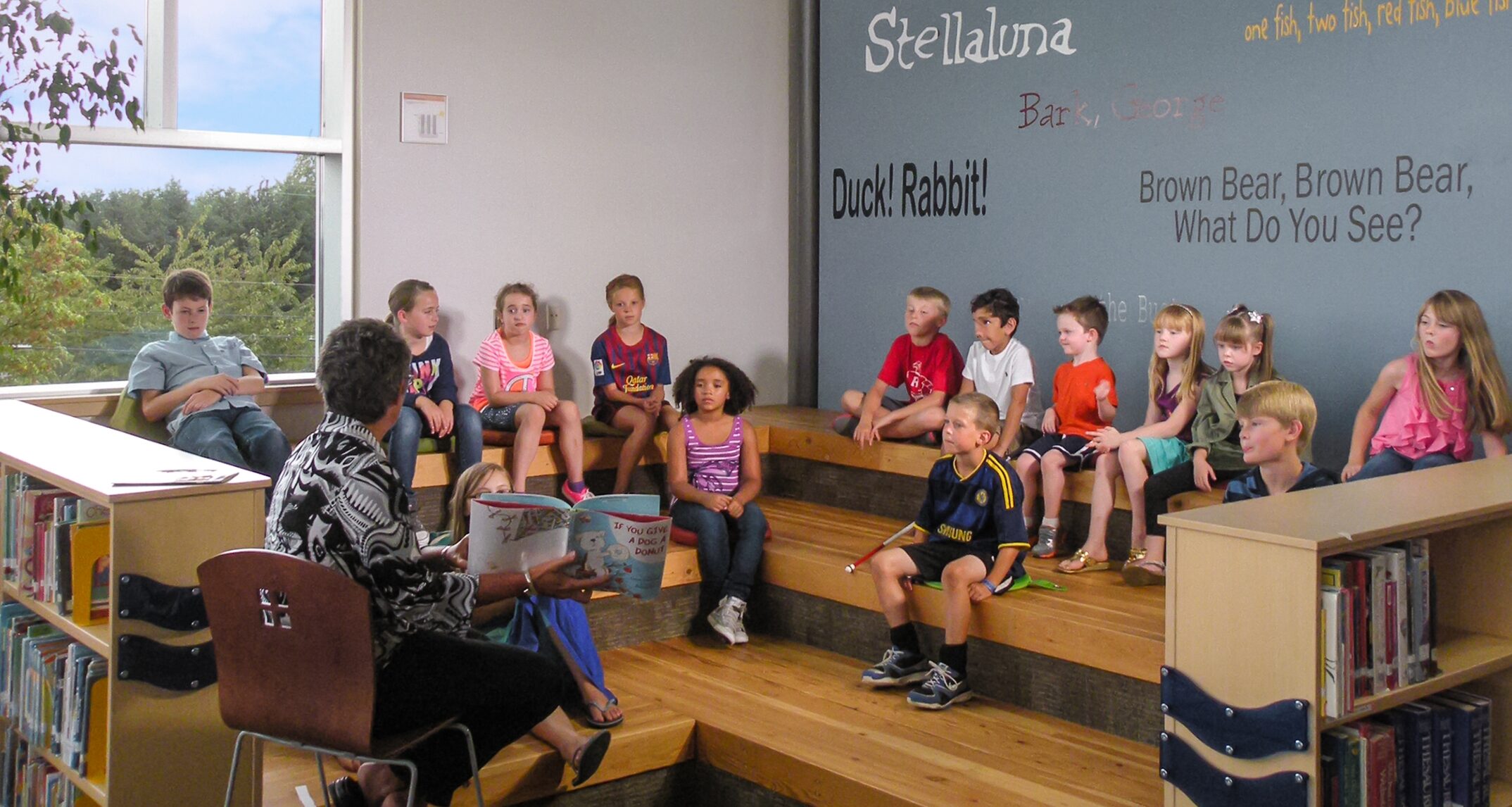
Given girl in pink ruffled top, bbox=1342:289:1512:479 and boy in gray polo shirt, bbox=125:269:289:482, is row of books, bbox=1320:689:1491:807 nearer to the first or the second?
girl in pink ruffled top, bbox=1342:289:1512:479

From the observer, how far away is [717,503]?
14.2 ft

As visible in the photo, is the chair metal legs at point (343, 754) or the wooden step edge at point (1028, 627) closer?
the chair metal legs at point (343, 754)

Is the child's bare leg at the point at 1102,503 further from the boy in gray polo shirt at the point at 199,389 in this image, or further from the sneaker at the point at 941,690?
the boy in gray polo shirt at the point at 199,389

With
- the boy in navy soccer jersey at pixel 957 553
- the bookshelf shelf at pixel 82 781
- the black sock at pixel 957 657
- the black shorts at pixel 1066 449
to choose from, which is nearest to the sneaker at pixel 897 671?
the boy in navy soccer jersey at pixel 957 553

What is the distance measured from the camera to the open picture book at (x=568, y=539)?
99.4 inches

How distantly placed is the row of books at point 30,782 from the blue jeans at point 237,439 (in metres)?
1.21

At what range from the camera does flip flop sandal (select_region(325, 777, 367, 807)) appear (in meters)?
2.76

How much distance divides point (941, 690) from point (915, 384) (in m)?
1.69

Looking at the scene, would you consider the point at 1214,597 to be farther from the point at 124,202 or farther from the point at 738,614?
the point at 124,202

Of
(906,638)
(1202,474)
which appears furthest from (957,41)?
(906,638)

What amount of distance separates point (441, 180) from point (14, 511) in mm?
2532

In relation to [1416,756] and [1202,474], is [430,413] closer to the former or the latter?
[1202,474]

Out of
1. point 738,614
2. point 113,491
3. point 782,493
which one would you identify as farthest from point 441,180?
point 113,491

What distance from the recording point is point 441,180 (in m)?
5.23
